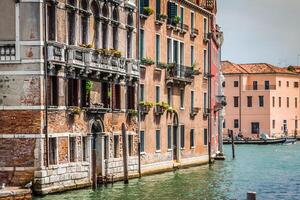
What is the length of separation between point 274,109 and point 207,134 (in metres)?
34.8

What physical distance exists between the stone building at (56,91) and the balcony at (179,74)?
6524mm

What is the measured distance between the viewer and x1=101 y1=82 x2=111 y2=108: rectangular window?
2770 centimetres

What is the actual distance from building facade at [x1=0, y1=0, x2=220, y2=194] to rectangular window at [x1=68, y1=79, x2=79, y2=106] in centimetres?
3

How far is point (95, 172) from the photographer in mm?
25344

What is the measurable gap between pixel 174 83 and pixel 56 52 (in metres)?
11.6

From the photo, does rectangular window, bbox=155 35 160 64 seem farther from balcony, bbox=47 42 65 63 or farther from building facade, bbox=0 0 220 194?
balcony, bbox=47 42 65 63

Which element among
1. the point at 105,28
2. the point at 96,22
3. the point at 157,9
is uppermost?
the point at 157,9

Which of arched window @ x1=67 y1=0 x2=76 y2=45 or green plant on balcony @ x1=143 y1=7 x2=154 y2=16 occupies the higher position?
green plant on balcony @ x1=143 y1=7 x2=154 y2=16

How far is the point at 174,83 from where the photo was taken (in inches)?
1378

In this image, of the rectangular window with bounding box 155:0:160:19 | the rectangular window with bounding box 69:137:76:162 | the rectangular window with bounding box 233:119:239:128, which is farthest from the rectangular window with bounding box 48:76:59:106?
the rectangular window with bounding box 233:119:239:128

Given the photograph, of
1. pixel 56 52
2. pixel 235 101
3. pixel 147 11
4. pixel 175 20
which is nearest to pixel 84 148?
pixel 56 52

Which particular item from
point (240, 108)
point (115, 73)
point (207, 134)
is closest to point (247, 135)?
point (240, 108)

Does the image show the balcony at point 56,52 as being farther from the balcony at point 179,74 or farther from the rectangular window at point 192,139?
the rectangular window at point 192,139

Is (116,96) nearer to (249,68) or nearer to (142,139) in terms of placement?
(142,139)
